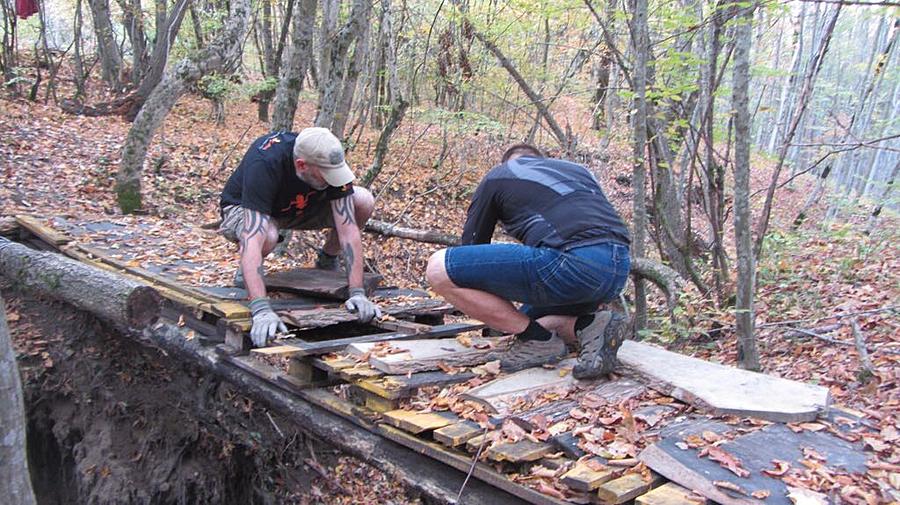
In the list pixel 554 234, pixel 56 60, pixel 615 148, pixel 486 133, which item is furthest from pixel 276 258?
pixel 56 60

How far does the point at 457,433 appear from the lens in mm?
2967

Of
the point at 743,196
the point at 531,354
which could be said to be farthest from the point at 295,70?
the point at 531,354

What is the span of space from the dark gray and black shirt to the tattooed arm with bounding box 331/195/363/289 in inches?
53.2

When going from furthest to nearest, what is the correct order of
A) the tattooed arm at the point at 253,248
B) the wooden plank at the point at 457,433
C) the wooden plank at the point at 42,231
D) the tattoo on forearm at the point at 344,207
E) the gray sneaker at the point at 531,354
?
the wooden plank at the point at 42,231 → the tattoo on forearm at the point at 344,207 → the tattooed arm at the point at 253,248 → the gray sneaker at the point at 531,354 → the wooden plank at the point at 457,433

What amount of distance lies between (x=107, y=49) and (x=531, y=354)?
16.5 meters

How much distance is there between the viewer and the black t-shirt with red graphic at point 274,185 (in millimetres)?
4684

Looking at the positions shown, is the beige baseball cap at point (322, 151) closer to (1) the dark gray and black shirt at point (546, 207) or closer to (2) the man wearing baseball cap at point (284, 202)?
(2) the man wearing baseball cap at point (284, 202)

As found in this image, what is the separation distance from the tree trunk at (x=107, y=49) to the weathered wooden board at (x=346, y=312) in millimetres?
13656

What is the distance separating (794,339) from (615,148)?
41.3 ft

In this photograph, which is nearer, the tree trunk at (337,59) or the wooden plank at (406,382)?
the wooden plank at (406,382)

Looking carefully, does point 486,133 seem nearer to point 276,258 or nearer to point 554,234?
point 276,258

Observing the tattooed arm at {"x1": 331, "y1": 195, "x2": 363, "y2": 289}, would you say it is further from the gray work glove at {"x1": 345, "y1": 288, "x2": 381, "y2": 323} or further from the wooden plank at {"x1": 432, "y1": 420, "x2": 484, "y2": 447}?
the wooden plank at {"x1": 432, "y1": 420, "x2": 484, "y2": 447}

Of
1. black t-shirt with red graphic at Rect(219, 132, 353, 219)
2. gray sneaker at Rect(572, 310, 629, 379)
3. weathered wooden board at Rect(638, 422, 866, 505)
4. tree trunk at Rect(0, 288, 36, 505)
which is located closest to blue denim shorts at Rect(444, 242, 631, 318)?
gray sneaker at Rect(572, 310, 629, 379)

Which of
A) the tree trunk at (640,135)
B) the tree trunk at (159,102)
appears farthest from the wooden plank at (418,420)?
the tree trunk at (159,102)
